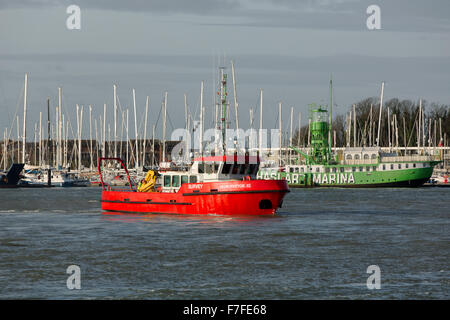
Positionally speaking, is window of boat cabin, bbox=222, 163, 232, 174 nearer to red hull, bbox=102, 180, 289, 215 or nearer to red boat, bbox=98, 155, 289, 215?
red boat, bbox=98, 155, 289, 215

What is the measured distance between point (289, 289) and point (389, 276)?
11.6 feet

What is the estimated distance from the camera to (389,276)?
21.9 meters

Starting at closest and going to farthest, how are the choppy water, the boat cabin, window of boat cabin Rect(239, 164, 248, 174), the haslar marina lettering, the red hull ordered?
the choppy water
the red hull
the boat cabin
window of boat cabin Rect(239, 164, 248, 174)
the haslar marina lettering

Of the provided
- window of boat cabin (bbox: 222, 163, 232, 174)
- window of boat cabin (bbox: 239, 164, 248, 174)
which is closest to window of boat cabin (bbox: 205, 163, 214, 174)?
window of boat cabin (bbox: 222, 163, 232, 174)

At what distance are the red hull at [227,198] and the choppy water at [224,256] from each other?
1.74 ft

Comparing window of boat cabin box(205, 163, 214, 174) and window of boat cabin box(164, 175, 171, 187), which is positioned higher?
window of boat cabin box(205, 163, 214, 174)

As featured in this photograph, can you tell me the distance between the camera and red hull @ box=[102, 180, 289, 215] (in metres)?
38.0

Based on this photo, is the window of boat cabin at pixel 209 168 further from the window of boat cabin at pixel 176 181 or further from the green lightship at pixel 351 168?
the green lightship at pixel 351 168

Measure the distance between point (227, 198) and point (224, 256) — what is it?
12030mm

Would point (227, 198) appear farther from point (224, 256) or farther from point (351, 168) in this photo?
point (351, 168)

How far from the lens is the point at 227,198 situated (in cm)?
3819

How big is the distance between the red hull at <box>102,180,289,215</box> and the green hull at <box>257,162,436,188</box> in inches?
2516
